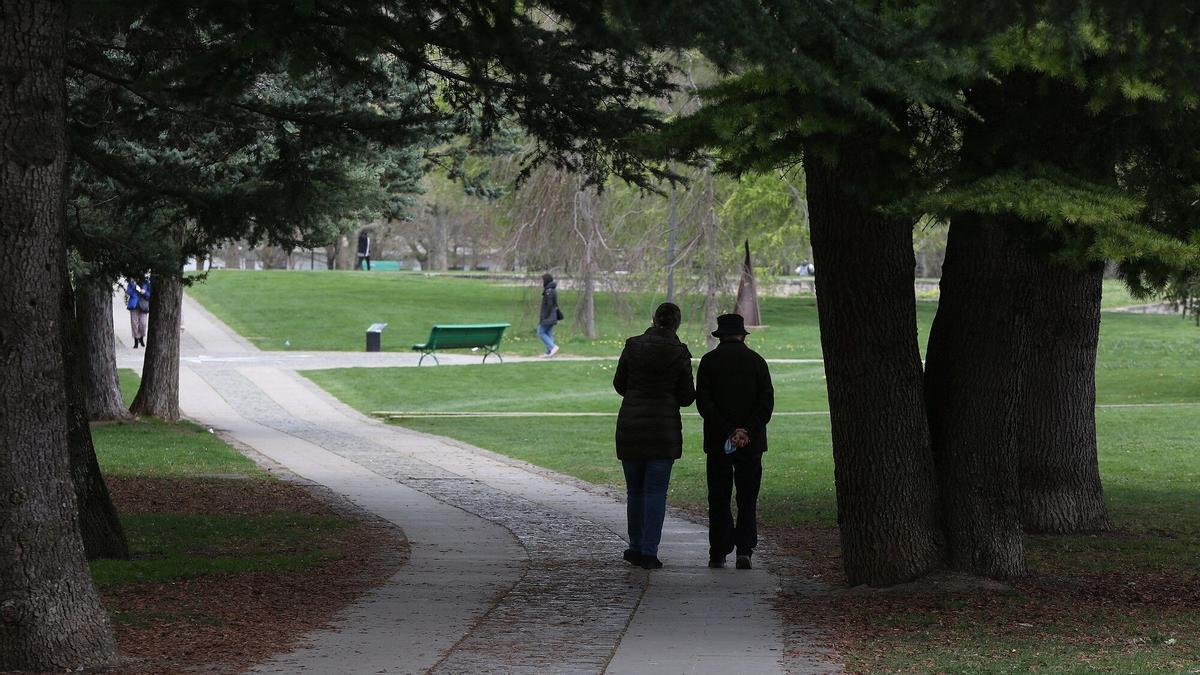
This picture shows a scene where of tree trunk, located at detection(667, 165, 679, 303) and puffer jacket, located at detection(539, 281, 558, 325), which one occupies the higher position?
tree trunk, located at detection(667, 165, 679, 303)

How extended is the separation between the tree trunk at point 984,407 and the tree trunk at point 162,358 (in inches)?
554

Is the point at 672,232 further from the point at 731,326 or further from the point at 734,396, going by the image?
the point at 734,396

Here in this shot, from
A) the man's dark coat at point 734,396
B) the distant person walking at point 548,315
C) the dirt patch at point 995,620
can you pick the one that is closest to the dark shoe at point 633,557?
the man's dark coat at point 734,396

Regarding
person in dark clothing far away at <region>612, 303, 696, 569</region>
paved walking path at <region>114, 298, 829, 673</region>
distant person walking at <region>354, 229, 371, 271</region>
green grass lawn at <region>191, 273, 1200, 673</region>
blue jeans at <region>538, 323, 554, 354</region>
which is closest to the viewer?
paved walking path at <region>114, 298, 829, 673</region>

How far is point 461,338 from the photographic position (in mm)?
31281

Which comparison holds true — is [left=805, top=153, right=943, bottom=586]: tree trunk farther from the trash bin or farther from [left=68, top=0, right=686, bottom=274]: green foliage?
the trash bin

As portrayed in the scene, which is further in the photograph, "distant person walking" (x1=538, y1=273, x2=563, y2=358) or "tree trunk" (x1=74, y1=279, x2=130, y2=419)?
"distant person walking" (x1=538, y1=273, x2=563, y2=358)

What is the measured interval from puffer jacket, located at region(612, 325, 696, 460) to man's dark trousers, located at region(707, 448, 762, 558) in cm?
32

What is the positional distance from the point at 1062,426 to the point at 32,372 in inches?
316

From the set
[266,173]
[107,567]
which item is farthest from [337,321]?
[107,567]

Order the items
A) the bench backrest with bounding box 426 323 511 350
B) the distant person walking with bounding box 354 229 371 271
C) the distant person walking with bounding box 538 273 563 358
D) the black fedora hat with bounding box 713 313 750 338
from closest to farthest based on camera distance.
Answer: the black fedora hat with bounding box 713 313 750 338
the bench backrest with bounding box 426 323 511 350
the distant person walking with bounding box 538 273 563 358
the distant person walking with bounding box 354 229 371 271

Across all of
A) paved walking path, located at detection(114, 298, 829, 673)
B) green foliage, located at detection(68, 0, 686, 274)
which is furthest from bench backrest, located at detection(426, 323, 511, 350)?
green foliage, located at detection(68, 0, 686, 274)

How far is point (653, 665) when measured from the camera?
6.50 meters

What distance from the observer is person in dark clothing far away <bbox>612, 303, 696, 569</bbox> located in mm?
9547
